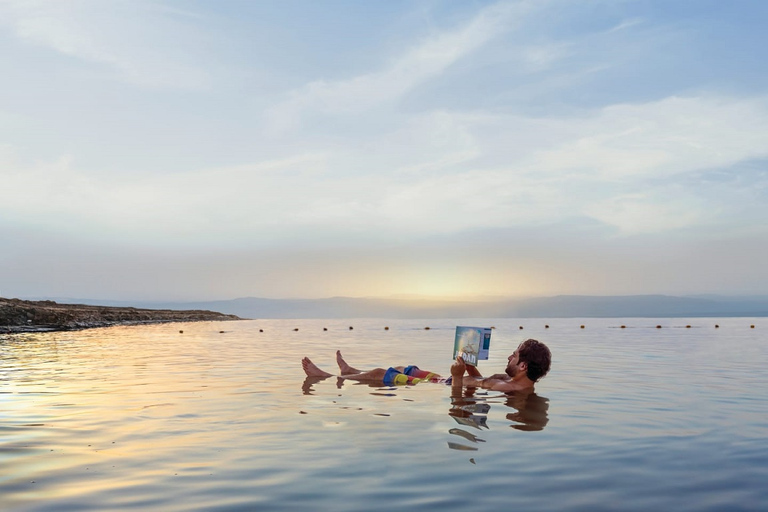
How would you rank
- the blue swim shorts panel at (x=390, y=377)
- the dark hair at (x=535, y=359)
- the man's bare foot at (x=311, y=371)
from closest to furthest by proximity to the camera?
the dark hair at (x=535, y=359) < the blue swim shorts panel at (x=390, y=377) < the man's bare foot at (x=311, y=371)

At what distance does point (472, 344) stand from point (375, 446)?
5515mm

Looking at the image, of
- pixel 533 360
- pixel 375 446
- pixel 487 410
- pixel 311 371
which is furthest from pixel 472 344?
pixel 311 371

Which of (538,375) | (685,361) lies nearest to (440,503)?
(538,375)

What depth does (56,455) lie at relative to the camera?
7906 mm

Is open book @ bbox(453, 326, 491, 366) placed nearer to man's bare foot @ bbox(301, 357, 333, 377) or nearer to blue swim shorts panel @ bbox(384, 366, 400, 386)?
blue swim shorts panel @ bbox(384, 366, 400, 386)

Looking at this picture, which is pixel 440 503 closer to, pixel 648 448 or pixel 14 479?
pixel 648 448

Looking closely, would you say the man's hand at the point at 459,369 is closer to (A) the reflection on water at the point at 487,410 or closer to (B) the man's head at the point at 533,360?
(A) the reflection on water at the point at 487,410

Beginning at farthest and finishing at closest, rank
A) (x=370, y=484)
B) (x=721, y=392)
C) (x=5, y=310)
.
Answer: (x=5, y=310) < (x=721, y=392) < (x=370, y=484)

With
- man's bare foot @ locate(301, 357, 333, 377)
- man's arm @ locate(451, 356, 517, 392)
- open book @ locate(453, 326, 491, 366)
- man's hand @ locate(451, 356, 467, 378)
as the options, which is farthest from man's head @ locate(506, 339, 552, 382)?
man's bare foot @ locate(301, 357, 333, 377)

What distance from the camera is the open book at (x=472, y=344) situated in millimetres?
13094

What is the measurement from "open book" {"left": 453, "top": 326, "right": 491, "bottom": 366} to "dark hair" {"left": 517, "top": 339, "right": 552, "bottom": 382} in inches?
39.6

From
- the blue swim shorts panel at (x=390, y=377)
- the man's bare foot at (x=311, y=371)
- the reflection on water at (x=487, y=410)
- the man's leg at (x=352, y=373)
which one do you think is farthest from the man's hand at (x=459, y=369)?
the man's bare foot at (x=311, y=371)

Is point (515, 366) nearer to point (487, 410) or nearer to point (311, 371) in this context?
point (487, 410)

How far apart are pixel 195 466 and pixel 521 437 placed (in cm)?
469
